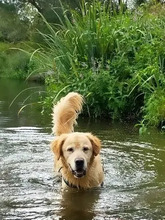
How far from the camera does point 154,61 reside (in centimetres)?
1073

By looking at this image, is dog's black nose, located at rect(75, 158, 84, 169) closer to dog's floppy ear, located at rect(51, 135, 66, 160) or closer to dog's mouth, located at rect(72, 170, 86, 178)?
dog's mouth, located at rect(72, 170, 86, 178)

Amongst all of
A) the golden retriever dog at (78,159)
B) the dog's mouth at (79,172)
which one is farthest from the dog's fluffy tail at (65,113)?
the dog's mouth at (79,172)

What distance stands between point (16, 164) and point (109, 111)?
14.6 feet

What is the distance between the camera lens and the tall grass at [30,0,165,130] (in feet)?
35.5

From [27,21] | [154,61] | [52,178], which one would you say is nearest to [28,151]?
[52,178]

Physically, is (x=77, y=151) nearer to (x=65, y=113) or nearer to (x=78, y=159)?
(x=78, y=159)

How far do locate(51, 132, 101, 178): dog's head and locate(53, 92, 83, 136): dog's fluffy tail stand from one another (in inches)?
45.0

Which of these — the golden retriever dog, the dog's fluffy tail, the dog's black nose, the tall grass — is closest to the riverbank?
the tall grass

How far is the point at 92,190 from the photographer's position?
6.22 m

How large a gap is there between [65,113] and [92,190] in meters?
1.74

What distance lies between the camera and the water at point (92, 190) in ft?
17.3

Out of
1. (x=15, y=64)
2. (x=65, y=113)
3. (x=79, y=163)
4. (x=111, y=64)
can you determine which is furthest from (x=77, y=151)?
(x=15, y=64)

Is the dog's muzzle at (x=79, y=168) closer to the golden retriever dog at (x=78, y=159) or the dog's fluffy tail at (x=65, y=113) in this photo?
the golden retriever dog at (x=78, y=159)

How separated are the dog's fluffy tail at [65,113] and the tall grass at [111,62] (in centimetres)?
290
